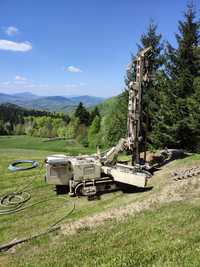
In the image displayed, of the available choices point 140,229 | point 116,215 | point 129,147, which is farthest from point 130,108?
point 140,229

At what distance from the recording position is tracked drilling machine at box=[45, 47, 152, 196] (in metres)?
10.2

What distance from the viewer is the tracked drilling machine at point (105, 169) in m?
10.2

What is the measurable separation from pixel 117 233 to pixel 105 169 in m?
4.53

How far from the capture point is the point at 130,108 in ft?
35.9

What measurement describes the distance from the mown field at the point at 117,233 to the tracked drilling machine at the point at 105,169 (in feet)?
1.64

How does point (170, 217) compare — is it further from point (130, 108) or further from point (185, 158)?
point (185, 158)

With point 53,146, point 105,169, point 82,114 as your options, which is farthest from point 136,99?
point 82,114

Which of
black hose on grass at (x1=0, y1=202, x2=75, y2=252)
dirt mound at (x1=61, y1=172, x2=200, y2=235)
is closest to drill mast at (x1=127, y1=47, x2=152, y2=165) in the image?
dirt mound at (x1=61, y1=172, x2=200, y2=235)

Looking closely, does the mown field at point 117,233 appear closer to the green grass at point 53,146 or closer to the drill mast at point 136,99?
the drill mast at point 136,99

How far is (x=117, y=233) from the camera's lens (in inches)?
240

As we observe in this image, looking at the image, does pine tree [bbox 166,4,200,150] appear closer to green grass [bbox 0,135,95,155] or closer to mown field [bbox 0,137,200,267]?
mown field [bbox 0,137,200,267]

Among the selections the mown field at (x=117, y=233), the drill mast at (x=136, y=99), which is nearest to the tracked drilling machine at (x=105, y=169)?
the drill mast at (x=136, y=99)

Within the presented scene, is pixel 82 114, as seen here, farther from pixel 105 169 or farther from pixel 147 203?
pixel 147 203

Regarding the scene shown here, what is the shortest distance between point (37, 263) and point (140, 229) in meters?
2.47
